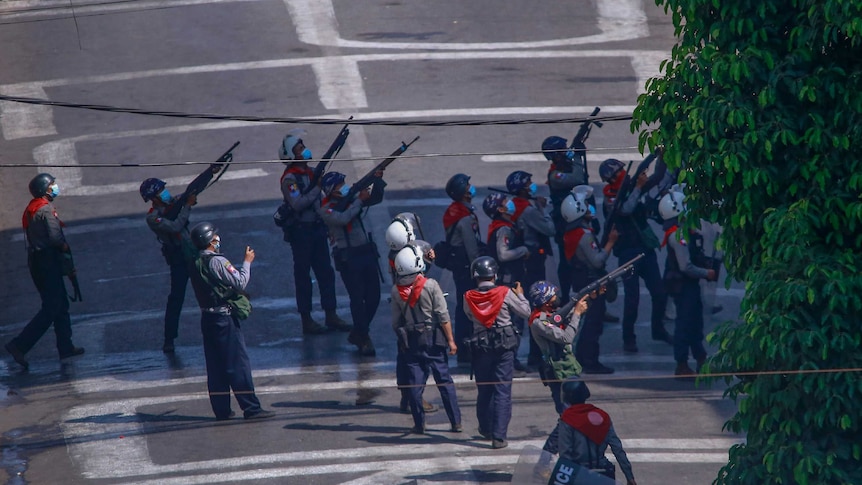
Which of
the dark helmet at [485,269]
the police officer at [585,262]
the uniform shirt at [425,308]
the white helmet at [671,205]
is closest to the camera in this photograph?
the dark helmet at [485,269]

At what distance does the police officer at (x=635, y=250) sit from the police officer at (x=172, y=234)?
4732 mm

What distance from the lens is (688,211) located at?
8781mm

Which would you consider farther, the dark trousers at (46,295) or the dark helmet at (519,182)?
the dark trousers at (46,295)

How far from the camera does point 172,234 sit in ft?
44.2

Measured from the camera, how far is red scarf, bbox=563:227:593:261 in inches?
510

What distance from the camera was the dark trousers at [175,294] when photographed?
13.7 m

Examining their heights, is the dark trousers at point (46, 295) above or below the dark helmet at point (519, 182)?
below

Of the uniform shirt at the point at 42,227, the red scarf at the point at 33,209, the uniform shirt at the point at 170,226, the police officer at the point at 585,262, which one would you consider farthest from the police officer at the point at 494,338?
the red scarf at the point at 33,209

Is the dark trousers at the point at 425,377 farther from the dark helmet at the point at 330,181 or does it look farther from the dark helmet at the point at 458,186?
the dark helmet at the point at 330,181

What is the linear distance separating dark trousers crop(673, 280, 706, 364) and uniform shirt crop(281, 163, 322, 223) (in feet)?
13.7

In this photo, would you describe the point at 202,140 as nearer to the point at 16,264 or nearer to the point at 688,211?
the point at 16,264

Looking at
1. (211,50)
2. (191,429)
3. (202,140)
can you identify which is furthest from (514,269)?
(211,50)

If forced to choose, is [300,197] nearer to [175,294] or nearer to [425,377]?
[175,294]

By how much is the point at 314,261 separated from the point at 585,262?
3190 millimetres
